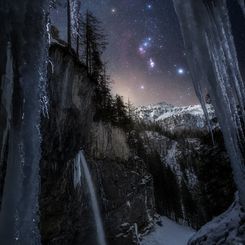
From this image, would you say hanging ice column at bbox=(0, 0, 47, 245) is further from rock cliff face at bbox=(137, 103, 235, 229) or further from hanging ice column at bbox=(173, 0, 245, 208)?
rock cliff face at bbox=(137, 103, 235, 229)

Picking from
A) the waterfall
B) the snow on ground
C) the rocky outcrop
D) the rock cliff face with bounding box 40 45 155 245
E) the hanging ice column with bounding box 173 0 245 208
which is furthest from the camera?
the snow on ground

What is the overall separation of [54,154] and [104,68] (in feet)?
63.9

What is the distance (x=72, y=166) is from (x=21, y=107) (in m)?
15.8

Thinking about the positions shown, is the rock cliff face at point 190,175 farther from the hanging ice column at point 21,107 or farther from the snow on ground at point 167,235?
the hanging ice column at point 21,107

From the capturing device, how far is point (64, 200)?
19.5 meters

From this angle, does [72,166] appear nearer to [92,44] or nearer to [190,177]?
[92,44]

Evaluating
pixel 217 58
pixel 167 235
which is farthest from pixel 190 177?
pixel 217 58

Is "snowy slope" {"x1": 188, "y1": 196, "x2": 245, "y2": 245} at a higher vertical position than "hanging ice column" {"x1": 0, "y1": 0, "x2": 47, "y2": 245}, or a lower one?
lower

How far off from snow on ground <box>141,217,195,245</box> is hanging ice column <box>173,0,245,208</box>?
25483 millimetres

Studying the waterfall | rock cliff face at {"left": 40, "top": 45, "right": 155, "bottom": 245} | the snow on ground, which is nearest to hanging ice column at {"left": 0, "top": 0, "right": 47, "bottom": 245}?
rock cliff face at {"left": 40, "top": 45, "right": 155, "bottom": 245}

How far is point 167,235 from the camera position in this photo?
34.1 metres

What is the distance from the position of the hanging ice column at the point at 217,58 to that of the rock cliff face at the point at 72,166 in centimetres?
915

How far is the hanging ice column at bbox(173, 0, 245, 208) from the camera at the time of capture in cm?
721

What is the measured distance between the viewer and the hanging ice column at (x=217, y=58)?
721 cm
